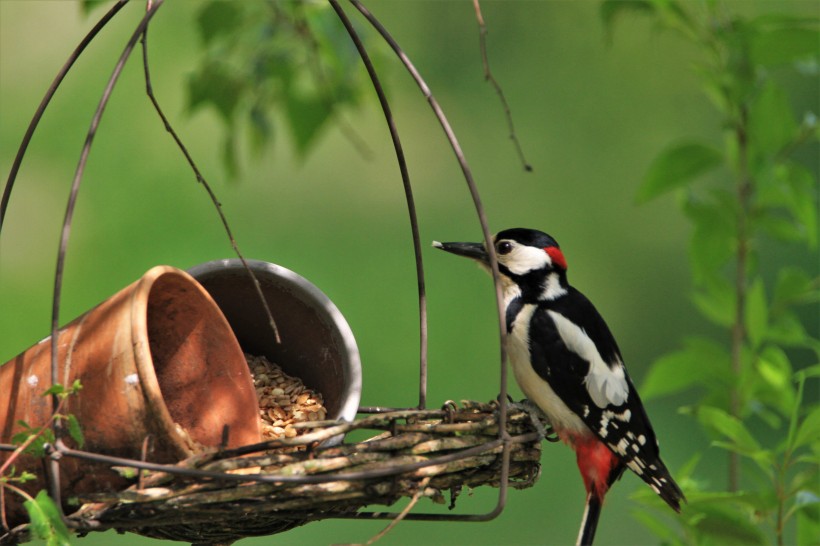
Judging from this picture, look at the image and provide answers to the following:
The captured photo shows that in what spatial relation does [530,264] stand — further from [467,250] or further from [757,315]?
[757,315]

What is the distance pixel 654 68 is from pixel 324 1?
3282 mm

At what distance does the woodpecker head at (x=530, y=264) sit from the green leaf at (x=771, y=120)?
46cm

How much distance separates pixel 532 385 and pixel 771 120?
2.32 ft

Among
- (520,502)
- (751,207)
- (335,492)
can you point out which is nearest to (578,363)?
(751,207)

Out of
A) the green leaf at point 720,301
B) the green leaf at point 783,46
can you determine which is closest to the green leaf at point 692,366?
the green leaf at point 720,301

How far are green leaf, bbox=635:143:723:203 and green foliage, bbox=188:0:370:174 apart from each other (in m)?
0.68

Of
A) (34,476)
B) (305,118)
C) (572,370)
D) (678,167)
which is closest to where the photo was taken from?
(34,476)

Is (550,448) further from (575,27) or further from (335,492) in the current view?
(335,492)

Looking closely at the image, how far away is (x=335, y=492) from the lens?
130cm

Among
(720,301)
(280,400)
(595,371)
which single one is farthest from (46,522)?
(720,301)

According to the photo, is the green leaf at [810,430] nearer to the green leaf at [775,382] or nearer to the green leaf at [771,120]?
the green leaf at [775,382]

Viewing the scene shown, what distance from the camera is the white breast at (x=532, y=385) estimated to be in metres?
2.00

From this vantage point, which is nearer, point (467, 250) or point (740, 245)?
point (467, 250)

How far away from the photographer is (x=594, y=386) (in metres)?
2.02
